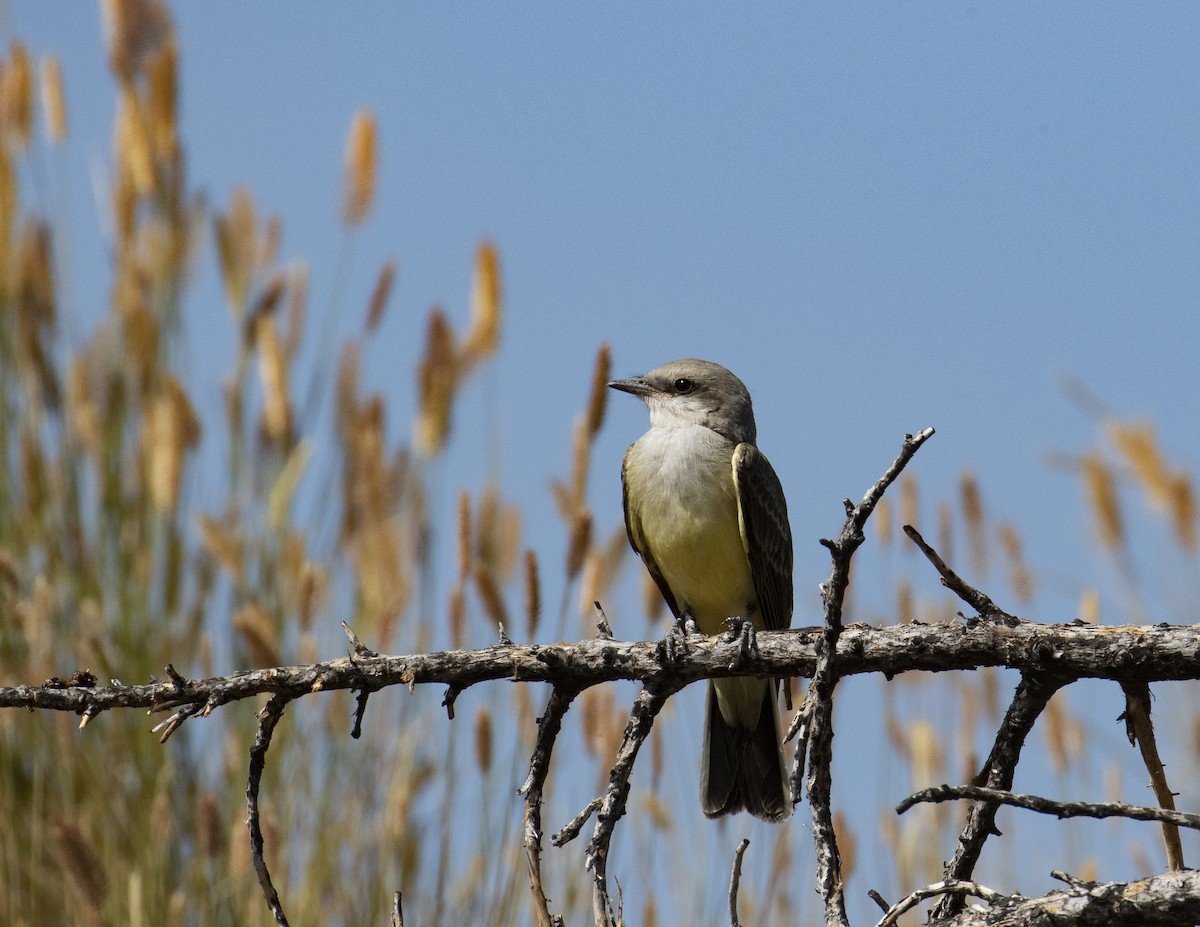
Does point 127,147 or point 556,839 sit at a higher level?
point 127,147

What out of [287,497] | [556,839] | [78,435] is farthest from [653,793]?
[556,839]

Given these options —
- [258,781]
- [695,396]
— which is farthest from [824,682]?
[695,396]

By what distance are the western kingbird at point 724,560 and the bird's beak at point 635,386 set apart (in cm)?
42

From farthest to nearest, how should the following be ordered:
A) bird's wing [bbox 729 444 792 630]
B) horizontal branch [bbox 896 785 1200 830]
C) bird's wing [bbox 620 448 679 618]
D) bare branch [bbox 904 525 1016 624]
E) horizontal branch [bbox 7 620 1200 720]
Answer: bird's wing [bbox 620 448 679 618], bird's wing [bbox 729 444 792 630], horizontal branch [bbox 7 620 1200 720], bare branch [bbox 904 525 1016 624], horizontal branch [bbox 896 785 1200 830]

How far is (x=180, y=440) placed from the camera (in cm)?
523

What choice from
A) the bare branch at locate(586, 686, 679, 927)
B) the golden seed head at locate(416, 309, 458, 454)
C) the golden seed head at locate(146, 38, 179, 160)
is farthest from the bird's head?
the bare branch at locate(586, 686, 679, 927)

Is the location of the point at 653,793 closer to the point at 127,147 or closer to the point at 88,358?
the point at 88,358

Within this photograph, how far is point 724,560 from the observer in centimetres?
479

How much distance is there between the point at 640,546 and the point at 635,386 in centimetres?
76

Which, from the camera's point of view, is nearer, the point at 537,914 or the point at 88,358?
the point at 537,914

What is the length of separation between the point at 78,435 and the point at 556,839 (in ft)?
13.1

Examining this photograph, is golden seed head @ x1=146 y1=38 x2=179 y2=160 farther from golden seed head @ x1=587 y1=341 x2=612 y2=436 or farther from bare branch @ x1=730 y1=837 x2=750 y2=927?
bare branch @ x1=730 y1=837 x2=750 y2=927

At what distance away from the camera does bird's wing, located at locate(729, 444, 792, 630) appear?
4.78m

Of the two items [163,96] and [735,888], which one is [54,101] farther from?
[735,888]
